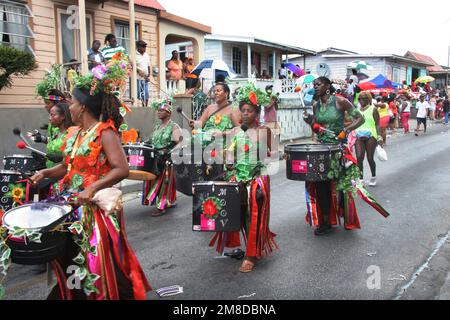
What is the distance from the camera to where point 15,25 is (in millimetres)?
10883

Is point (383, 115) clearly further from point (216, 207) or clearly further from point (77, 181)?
point (77, 181)

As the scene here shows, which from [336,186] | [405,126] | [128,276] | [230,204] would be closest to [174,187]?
[336,186]

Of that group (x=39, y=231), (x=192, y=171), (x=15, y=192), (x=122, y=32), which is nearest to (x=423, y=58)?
(x=122, y=32)

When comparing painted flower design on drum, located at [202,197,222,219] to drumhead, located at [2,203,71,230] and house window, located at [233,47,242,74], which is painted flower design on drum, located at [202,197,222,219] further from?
house window, located at [233,47,242,74]

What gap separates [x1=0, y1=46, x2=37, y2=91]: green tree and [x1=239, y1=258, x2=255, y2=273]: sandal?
7.70m

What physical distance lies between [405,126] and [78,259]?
73.9ft

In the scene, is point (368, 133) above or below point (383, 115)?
below

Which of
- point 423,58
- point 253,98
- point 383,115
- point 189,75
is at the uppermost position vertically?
point 423,58

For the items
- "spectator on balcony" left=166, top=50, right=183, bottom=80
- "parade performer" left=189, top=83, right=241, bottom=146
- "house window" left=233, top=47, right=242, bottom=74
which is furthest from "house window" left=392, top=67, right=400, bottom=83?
"parade performer" left=189, top=83, right=241, bottom=146

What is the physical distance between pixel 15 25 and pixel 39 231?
9.87 meters

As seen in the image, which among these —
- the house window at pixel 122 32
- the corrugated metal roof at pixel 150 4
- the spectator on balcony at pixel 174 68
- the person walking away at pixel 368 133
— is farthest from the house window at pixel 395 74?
the person walking away at pixel 368 133
